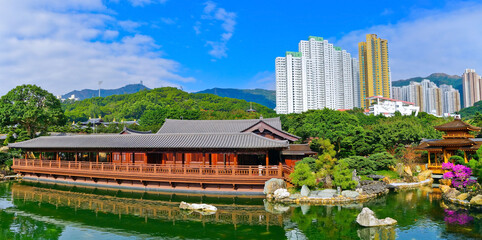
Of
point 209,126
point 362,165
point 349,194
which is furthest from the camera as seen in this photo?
point 209,126

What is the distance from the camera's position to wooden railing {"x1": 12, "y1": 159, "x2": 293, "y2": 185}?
1945 centimetres

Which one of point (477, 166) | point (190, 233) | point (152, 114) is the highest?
point (152, 114)

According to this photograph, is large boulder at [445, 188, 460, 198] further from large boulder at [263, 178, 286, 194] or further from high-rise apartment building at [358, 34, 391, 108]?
high-rise apartment building at [358, 34, 391, 108]

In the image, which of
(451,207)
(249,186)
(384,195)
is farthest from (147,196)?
(451,207)

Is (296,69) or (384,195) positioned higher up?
(296,69)

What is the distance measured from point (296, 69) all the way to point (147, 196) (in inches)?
3083

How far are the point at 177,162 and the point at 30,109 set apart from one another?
828 inches

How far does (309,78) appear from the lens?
93.1m

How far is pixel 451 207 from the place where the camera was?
54.5ft

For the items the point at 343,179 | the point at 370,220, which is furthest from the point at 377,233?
the point at 343,179

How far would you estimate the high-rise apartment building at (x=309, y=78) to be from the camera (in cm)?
9238

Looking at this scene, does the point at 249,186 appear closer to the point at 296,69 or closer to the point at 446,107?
the point at 296,69

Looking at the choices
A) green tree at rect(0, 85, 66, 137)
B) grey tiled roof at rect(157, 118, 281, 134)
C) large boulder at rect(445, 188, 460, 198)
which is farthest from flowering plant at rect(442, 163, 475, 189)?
green tree at rect(0, 85, 66, 137)

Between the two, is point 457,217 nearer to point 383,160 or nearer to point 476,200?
point 476,200
